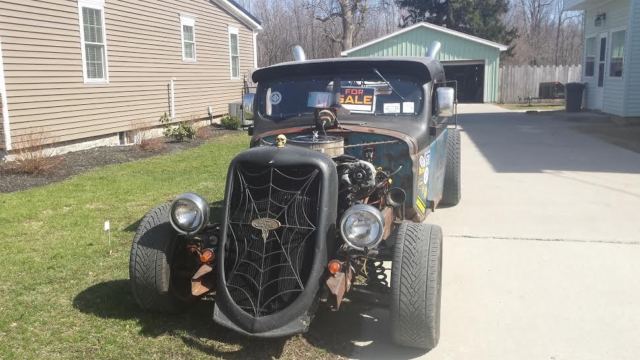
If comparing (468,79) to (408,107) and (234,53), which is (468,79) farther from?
(408,107)

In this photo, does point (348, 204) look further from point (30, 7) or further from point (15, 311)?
point (30, 7)

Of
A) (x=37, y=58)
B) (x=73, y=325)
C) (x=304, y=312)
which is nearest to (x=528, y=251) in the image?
(x=304, y=312)

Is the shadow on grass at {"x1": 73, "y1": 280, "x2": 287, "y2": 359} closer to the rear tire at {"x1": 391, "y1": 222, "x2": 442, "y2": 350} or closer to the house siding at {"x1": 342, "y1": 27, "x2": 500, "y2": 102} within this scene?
the rear tire at {"x1": 391, "y1": 222, "x2": 442, "y2": 350}

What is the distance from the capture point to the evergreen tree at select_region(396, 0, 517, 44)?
110 ft

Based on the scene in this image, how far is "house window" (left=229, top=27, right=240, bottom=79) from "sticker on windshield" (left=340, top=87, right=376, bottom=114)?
1580 cm

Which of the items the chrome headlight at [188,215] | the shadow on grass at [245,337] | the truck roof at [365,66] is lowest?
the shadow on grass at [245,337]

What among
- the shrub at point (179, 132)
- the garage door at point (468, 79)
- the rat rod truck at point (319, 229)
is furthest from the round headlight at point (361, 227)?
the garage door at point (468, 79)

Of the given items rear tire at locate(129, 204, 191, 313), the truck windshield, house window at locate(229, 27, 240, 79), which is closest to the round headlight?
rear tire at locate(129, 204, 191, 313)

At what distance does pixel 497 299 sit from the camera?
4.53 m

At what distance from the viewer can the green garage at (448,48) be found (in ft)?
95.0

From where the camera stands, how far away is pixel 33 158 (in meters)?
9.50

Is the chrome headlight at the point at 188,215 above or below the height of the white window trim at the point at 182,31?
below

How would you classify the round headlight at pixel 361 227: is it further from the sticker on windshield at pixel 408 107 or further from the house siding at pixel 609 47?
the house siding at pixel 609 47

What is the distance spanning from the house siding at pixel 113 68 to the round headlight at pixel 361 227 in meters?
8.69
